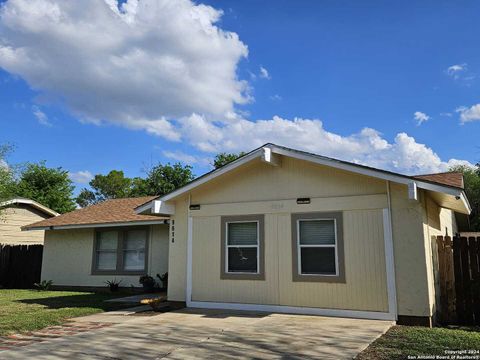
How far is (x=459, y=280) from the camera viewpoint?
933 cm

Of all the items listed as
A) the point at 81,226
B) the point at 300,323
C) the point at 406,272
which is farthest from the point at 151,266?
the point at 406,272

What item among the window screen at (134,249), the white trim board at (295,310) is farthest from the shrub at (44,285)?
the white trim board at (295,310)

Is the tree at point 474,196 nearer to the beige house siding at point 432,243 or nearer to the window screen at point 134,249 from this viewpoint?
the beige house siding at point 432,243

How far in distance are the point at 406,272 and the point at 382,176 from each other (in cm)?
200

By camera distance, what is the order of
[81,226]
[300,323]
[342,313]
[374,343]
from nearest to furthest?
1. [374,343]
2. [300,323]
3. [342,313]
4. [81,226]

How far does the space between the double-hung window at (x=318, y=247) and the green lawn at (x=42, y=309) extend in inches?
204

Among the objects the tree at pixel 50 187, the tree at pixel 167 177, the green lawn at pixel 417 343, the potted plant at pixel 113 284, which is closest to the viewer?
the green lawn at pixel 417 343

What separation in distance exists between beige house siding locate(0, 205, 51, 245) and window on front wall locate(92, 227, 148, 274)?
269 inches

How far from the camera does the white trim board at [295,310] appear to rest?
8.80 meters

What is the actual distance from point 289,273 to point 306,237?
910 mm

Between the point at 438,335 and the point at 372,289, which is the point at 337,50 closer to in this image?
the point at 372,289

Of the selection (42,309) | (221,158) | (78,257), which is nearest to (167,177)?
(221,158)

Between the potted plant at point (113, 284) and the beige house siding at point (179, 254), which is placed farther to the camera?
the potted plant at point (113, 284)

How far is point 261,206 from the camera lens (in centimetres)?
1031
